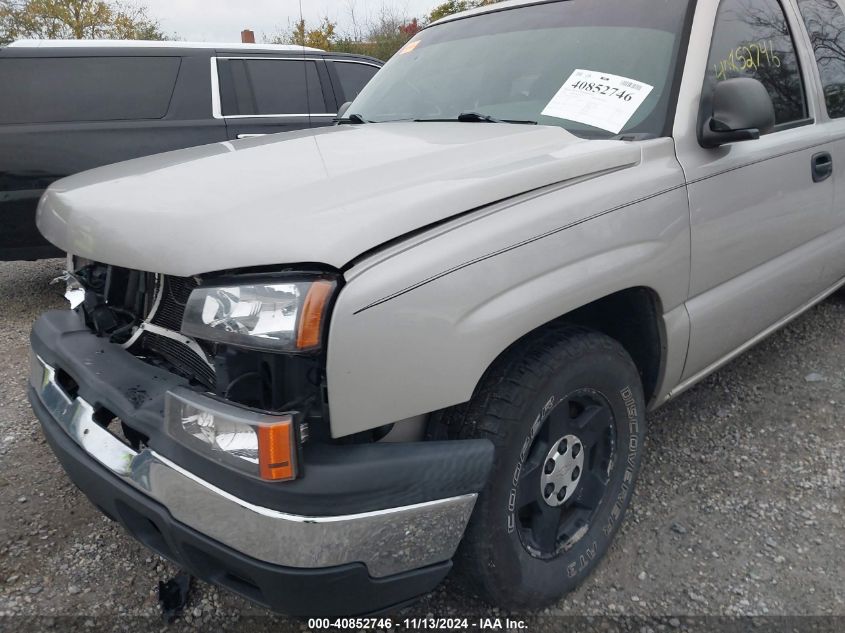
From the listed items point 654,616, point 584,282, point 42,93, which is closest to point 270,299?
point 584,282

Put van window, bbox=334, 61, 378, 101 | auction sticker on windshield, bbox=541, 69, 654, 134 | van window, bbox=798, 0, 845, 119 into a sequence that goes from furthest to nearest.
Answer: van window, bbox=334, 61, 378, 101, van window, bbox=798, 0, 845, 119, auction sticker on windshield, bbox=541, 69, 654, 134

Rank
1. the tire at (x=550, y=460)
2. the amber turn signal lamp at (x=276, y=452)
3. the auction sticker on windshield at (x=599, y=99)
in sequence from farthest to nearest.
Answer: the auction sticker on windshield at (x=599, y=99), the tire at (x=550, y=460), the amber turn signal lamp at (x=276, y=452)


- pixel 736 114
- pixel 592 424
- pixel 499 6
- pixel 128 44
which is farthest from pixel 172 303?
pixel 128 44

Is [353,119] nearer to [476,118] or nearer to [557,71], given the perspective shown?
[476,118]

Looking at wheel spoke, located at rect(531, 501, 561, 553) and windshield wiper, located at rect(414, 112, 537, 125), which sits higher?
windshield wiper, located at rect(414, 112, 537, 125)

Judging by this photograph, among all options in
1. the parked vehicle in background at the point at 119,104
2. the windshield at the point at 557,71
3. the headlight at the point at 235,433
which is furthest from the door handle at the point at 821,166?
the parked vehicle in background at the point at 119,104

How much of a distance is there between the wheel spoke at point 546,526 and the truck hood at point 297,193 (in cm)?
90

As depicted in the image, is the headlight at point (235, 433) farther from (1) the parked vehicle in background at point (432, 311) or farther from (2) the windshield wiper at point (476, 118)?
(2) the windshield wiper at point (476, 118)

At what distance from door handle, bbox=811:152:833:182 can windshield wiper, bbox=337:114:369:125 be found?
185cm

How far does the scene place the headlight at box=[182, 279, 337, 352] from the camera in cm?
127

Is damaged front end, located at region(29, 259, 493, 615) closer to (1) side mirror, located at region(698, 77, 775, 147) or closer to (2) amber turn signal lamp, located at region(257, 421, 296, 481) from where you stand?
(2) amber turn signal lamp, located at region(257, 421, 296, 481)

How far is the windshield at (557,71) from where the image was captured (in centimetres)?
211

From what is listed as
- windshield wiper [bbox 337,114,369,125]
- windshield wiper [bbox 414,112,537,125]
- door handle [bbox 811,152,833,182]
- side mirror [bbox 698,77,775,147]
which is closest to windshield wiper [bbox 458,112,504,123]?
windshield wiper [bbox 414,112,537,125]

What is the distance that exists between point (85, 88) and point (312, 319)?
4.18 meters
